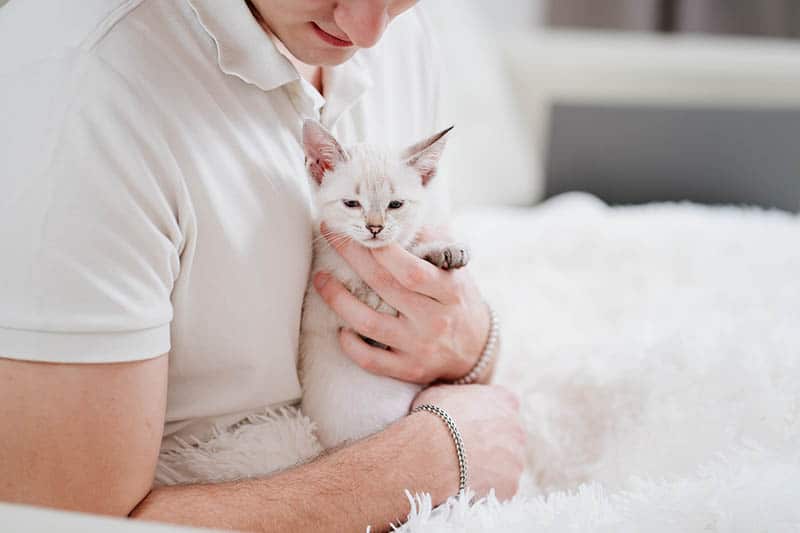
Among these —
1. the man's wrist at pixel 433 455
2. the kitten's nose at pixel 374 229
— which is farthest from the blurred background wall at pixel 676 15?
the man's wrist at pixel 433 455

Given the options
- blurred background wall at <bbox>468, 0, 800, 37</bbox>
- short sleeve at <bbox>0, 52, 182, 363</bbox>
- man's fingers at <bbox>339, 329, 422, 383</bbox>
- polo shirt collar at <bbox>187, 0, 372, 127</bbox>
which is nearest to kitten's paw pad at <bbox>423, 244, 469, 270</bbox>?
man's fingers at <bbox>339, 329, 422, 383</bbox>

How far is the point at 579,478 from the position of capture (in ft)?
2.93

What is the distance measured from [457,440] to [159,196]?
39cm

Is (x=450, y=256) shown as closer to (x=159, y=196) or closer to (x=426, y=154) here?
(x=426, y=154)

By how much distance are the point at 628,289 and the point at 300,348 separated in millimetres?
697

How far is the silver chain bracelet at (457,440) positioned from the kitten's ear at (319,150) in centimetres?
28

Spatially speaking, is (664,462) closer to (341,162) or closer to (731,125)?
(341,162)

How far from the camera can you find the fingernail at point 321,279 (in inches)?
31.7

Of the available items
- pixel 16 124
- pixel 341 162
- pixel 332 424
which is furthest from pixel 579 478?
A: pixel 16 124

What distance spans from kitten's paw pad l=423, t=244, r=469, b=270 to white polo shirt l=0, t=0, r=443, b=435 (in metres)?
0.16

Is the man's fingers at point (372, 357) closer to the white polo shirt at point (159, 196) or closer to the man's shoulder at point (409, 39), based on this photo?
the white polo shirt at point (159, 196)

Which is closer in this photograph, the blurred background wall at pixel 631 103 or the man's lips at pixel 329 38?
the man's lips at pixel 329 38

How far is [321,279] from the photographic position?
81cm

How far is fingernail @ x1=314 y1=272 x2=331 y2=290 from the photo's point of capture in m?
0.81
